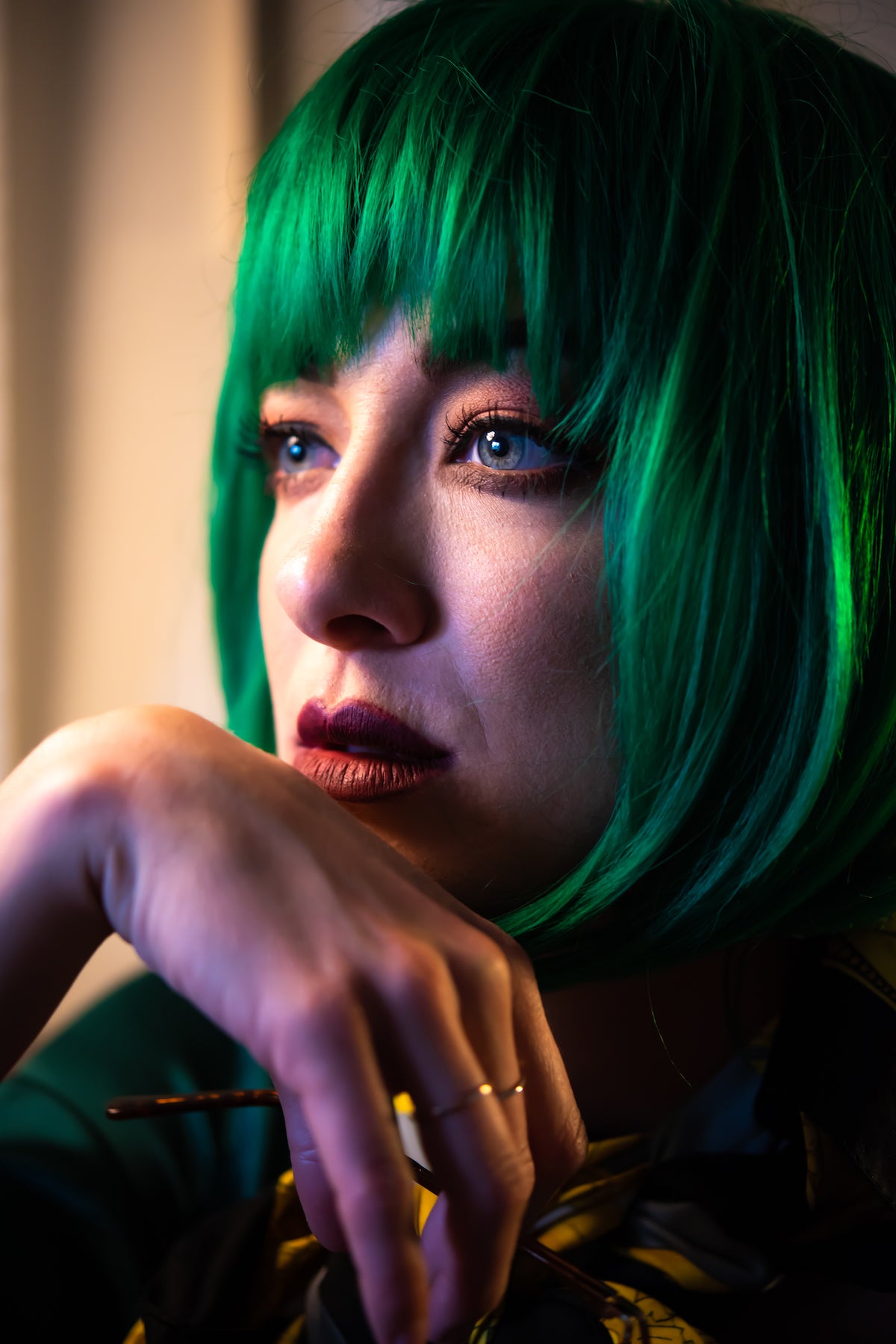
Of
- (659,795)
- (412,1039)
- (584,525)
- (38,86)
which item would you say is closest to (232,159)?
(38,86)

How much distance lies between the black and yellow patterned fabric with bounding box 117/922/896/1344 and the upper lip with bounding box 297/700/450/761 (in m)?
0.34

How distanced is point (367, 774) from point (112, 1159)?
50 centimetres

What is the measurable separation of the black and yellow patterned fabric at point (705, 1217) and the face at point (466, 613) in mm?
262

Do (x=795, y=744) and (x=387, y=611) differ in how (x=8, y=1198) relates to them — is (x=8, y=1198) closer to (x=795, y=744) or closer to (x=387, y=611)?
(x=387, y=611)

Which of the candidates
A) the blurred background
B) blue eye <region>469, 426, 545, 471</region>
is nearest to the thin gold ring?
blue eye <region>469, 426, 545, 471</region>

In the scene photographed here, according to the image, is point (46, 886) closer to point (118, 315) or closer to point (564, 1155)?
point (564, 1155)

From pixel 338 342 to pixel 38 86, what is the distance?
862 millimetres

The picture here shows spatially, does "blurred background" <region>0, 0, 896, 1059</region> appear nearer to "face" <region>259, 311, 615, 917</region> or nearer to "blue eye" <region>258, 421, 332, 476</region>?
"blue eye" <region>258, 421, 332, 476</region>

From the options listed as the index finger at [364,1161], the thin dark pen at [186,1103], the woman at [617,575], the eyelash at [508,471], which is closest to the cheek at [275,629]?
the woman at [617,575]

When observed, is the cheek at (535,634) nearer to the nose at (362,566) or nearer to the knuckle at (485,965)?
the nose at (362,566)

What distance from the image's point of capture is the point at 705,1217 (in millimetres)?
714

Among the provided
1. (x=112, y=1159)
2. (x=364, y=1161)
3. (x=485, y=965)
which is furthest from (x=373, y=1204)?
(x=112, y=1159)

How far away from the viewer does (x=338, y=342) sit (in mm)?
708

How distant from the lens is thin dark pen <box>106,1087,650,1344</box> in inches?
23.5
